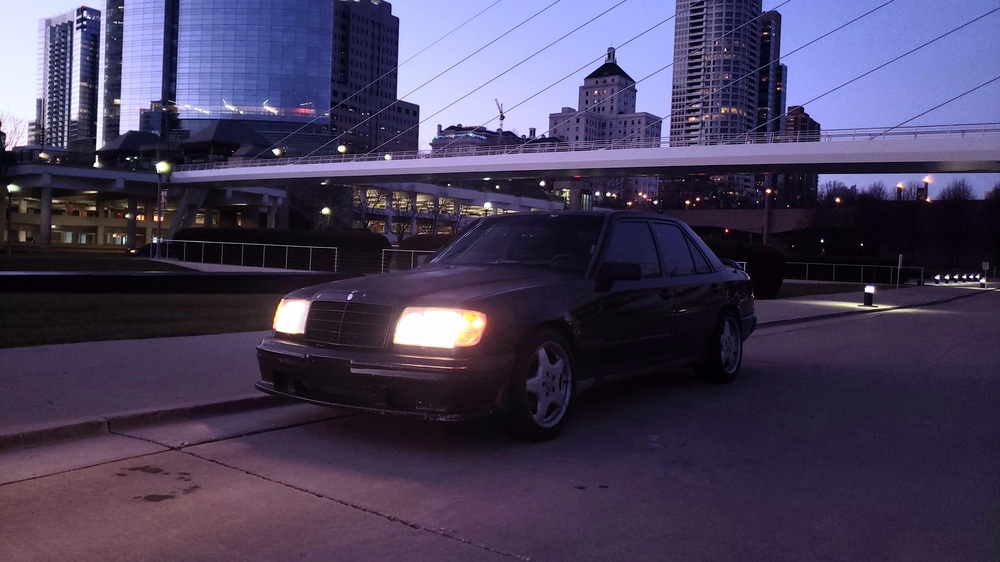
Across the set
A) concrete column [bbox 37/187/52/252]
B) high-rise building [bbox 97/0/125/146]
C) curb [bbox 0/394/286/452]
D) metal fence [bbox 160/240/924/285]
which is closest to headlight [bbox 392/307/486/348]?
curb [bbox 0/394/286/452]

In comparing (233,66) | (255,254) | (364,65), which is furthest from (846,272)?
(364,65)

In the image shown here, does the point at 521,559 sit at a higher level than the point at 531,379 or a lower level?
lower

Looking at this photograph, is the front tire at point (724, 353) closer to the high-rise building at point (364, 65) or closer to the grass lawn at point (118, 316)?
the grass lawn at point (118, 316)

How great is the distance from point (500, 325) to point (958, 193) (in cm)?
10708

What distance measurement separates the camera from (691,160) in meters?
50.5

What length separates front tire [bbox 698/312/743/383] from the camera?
27.1ft

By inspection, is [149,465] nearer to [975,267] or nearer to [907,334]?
[907,334]

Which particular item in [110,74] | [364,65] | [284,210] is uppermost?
[364,65]

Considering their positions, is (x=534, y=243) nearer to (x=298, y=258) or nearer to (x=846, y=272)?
(x=298, y=258)

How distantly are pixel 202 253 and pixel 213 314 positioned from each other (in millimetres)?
33962

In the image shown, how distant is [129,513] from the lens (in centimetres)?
409

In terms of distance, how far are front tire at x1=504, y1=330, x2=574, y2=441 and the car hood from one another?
44 cm

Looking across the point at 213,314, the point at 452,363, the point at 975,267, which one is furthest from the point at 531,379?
the point at 975,267

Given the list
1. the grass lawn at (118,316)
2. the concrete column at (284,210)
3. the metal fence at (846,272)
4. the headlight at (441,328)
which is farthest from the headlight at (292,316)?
the concrete column at (284,210)
